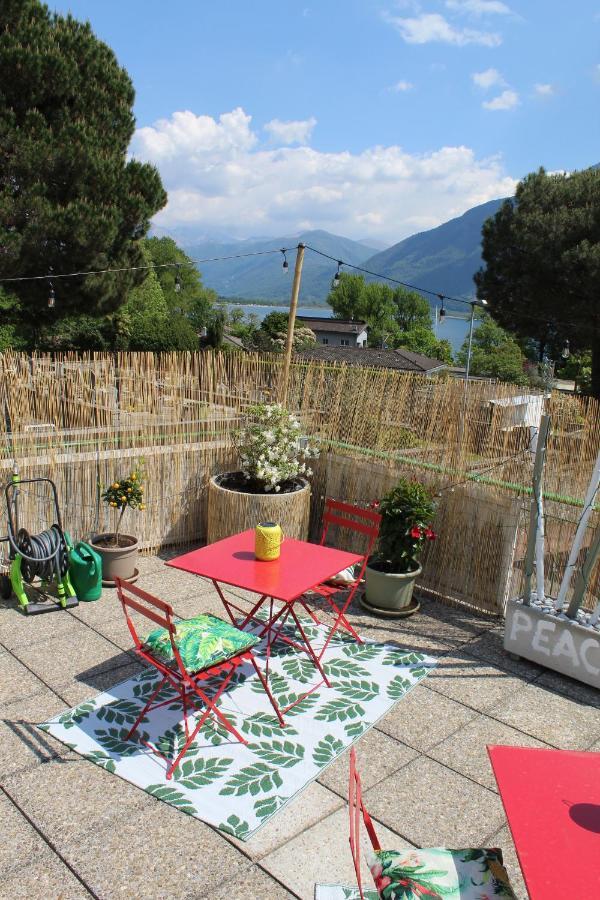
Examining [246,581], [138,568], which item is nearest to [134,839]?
[246,581]

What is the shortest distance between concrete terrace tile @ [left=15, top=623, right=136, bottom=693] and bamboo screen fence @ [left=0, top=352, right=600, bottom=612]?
1.44 meters

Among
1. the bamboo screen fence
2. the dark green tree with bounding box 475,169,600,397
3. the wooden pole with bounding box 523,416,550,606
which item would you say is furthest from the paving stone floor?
the dark green tree with bounding box 475,169,600,397

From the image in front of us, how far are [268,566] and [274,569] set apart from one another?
6cm

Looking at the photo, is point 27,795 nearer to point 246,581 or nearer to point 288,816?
point 288,816

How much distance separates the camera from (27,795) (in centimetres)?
303

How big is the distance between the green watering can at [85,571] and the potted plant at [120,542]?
0.94ft

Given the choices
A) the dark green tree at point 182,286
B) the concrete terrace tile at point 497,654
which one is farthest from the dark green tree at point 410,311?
the concrete terrace tile at point 497,654

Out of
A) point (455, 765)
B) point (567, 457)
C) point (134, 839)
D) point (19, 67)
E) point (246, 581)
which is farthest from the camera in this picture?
point (19, 67)

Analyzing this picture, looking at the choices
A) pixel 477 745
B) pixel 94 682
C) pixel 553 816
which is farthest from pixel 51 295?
pixel 553 816

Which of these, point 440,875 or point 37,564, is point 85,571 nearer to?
point 37,564

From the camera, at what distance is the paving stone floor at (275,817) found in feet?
8.58

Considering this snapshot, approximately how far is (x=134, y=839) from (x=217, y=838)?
35cm

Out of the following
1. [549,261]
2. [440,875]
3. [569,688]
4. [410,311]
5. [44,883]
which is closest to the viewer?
[440,875]

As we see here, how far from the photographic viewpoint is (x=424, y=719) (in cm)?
382
